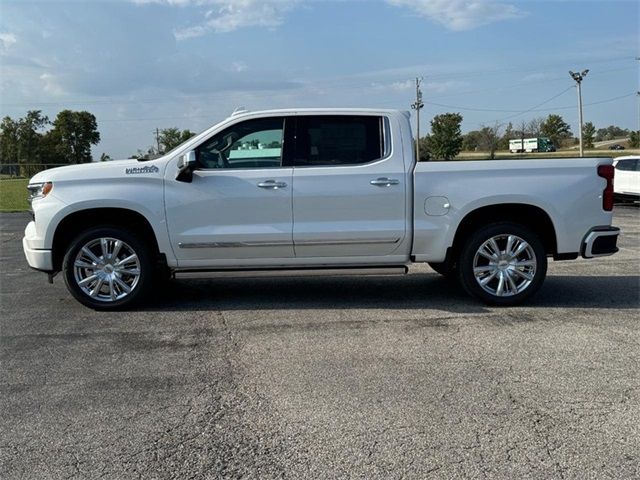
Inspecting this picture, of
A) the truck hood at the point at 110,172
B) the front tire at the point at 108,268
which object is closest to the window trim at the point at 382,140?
the truck hood at the point at 110,172

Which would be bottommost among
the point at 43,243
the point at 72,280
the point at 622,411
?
the point at 622,411

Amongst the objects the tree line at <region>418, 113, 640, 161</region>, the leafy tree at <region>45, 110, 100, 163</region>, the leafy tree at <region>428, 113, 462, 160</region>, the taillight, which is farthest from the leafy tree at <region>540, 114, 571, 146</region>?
the taillight

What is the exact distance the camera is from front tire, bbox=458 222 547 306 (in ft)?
20.1

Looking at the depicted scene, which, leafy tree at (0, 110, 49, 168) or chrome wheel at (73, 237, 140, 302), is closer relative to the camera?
chrome wheel at (73, 237, 140, 302)

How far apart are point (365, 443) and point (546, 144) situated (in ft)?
285

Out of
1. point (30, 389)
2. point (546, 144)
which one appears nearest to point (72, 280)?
point (30, 389)

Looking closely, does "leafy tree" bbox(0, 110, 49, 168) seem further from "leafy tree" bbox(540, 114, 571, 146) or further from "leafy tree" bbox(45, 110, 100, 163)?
"leafy tree" bbox(540, 114, 571, 146)

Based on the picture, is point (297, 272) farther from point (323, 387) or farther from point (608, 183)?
point (608, 183)

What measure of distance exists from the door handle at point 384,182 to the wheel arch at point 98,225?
229 cm

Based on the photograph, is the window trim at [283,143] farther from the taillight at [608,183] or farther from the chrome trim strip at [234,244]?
the taillight at [608,183]

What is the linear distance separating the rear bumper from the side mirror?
4.04 meters

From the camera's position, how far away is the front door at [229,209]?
5.96 meters

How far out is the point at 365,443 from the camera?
10.8ft

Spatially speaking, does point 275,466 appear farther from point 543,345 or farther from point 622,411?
point 543,345
